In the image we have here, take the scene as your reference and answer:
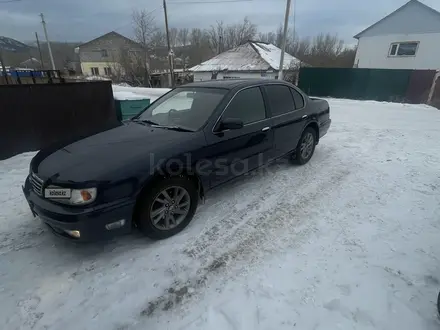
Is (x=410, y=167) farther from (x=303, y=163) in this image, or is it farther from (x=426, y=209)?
→ (x=303, y=163)

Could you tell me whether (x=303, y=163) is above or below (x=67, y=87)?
below

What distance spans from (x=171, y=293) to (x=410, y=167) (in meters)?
4.83

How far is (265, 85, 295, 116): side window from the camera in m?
3.93

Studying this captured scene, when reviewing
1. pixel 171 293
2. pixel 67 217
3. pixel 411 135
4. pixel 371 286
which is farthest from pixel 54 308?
pixel 411 135

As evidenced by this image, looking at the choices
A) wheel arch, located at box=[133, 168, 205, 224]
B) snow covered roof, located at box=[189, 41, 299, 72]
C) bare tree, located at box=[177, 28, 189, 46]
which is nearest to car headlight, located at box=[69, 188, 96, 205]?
wheel arch, located at box=[133, 168, 205, 224]

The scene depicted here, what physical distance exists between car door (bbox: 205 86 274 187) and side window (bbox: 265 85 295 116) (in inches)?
8.6

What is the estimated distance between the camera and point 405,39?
66.4 feet

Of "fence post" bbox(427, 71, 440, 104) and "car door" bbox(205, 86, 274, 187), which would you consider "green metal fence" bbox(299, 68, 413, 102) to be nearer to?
"fence post" bbox(427, 71, 440, 104)

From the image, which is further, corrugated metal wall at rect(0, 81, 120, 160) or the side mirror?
corrugated metal wall at rect(0, 81, 120, 160)

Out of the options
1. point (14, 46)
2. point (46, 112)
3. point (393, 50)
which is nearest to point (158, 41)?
point (393, 50)

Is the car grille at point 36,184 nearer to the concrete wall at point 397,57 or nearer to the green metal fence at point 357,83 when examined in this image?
the green metal fence at point 357,83

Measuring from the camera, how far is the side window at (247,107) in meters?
3.30

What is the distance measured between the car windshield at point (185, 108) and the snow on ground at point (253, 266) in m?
1.20

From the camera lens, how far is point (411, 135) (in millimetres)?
6848
